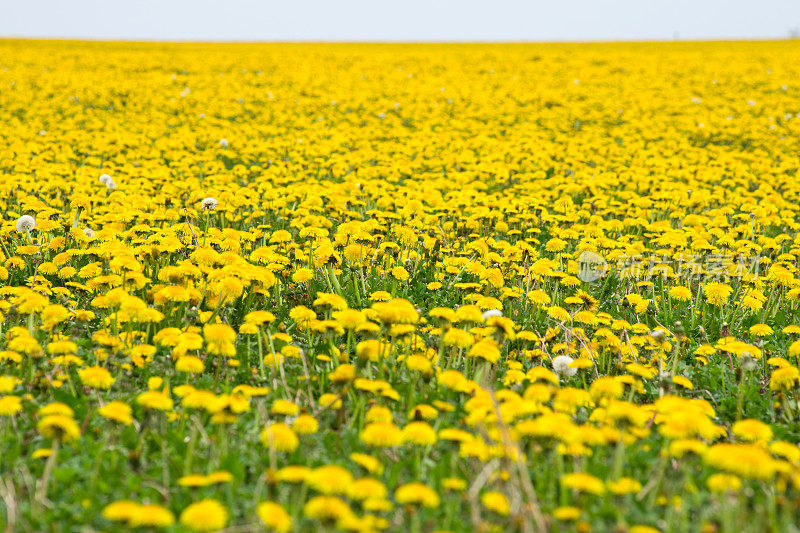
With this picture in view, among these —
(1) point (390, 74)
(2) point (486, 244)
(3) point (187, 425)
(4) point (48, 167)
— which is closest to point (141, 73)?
(1) point (390, 74)

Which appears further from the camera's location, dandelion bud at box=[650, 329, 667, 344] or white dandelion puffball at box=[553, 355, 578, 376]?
dandelion bud at box=[650, 329, 667, 344]

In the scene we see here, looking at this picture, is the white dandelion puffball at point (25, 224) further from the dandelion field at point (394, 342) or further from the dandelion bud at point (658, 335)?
the dandelion bud at point (658, 335)

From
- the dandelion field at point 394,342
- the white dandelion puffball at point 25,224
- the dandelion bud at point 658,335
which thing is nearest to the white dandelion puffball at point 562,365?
the dandelion field at point 394,342

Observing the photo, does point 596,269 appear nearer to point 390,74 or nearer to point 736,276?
point 736,276

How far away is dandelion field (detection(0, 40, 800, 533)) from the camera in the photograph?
2.47 metres

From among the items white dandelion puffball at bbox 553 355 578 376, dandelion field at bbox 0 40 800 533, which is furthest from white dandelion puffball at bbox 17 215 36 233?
white dandelion puffball at bbox 553 355 578 376

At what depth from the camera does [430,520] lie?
92.4 inches

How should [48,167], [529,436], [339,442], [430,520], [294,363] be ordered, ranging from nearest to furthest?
[430,520], [529,436], [339,442], [294,363], [48,167]

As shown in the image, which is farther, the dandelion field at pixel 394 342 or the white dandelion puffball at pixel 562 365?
the white dandelion puffball at pixel 562 365

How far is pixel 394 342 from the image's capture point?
385 centimetres

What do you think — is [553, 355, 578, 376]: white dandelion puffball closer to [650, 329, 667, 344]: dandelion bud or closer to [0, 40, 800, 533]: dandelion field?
[0, 40, 800, 533]: dandelion field

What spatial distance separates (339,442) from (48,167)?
757 centimetres

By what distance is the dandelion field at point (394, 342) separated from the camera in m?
2.47

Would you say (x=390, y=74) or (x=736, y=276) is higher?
(x=390, y=74)
